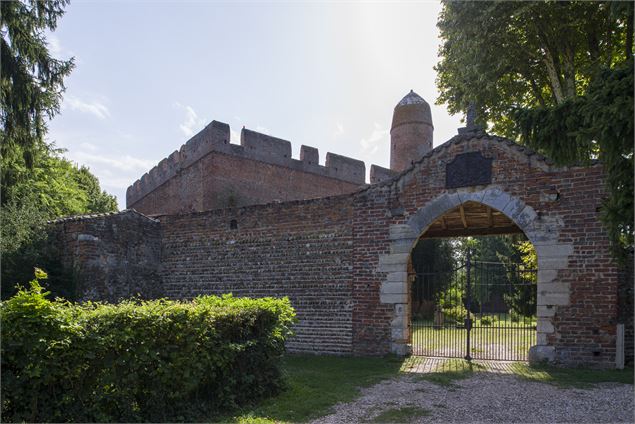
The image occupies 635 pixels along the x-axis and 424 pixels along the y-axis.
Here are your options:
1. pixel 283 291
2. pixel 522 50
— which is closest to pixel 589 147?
pixel 283 291

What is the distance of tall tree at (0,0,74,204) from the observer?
33.4 feet

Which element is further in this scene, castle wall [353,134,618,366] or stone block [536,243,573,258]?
stone block [536,243,573,258]

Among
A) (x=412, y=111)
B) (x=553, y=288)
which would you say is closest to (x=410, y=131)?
(x=412, y=111)

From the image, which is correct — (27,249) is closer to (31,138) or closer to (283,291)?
(31,138)

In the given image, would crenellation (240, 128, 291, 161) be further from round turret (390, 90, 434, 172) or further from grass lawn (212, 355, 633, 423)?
grass lawn (212, 355, 633, 423)

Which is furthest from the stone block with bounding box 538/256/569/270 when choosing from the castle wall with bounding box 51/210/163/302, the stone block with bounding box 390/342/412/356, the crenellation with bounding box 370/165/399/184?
the crenellation with bounding box 370/165/399/184

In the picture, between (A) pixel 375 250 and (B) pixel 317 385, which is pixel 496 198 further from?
(B) pixel 317 385

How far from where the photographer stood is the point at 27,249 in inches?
463

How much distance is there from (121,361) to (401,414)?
335 cm

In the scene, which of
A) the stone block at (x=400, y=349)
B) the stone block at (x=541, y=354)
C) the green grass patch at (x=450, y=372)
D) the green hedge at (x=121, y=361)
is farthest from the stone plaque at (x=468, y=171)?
the green hedge at (x=121, y=361)

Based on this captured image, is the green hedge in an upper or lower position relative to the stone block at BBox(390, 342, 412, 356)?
upper

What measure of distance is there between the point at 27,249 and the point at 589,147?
12.0m

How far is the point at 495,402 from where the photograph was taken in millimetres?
6562

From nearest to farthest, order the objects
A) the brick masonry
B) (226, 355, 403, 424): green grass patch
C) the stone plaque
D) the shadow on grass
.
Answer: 1. (226, 355, 403, 424): green grass patch
2. the shadow on grass
3. the brick masonry
4. the stone plaque
